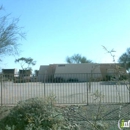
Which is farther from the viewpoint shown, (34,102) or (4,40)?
(4,40)

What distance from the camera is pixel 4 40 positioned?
1502cm

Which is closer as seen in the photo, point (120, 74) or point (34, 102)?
point (120, 74)

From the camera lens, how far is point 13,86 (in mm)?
17531

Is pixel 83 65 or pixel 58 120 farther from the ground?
pixel 83 65

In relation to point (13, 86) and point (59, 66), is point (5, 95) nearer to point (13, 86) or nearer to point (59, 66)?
point (13, 86)

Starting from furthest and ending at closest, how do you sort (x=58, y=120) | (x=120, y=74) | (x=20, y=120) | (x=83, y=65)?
1. (x=83, y=65)
2. (x=20, y=120)
3. (x=58, y=120)
4. (x=120, y=74)

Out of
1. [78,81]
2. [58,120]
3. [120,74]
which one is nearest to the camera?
[120,74]

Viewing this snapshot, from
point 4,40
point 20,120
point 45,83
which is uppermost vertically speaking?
point 4,40

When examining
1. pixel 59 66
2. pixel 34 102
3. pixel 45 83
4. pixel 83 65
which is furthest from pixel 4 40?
pixel 59 66

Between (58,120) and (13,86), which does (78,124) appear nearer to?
(58,120)

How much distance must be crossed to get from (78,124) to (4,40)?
7.15 meters

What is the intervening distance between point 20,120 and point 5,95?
703 centimetres

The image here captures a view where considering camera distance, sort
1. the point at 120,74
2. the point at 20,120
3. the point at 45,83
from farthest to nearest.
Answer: the point at 45,83 < the point at 20,120 < the point at 120,74

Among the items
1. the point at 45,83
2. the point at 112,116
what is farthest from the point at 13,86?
the point at 112,116
